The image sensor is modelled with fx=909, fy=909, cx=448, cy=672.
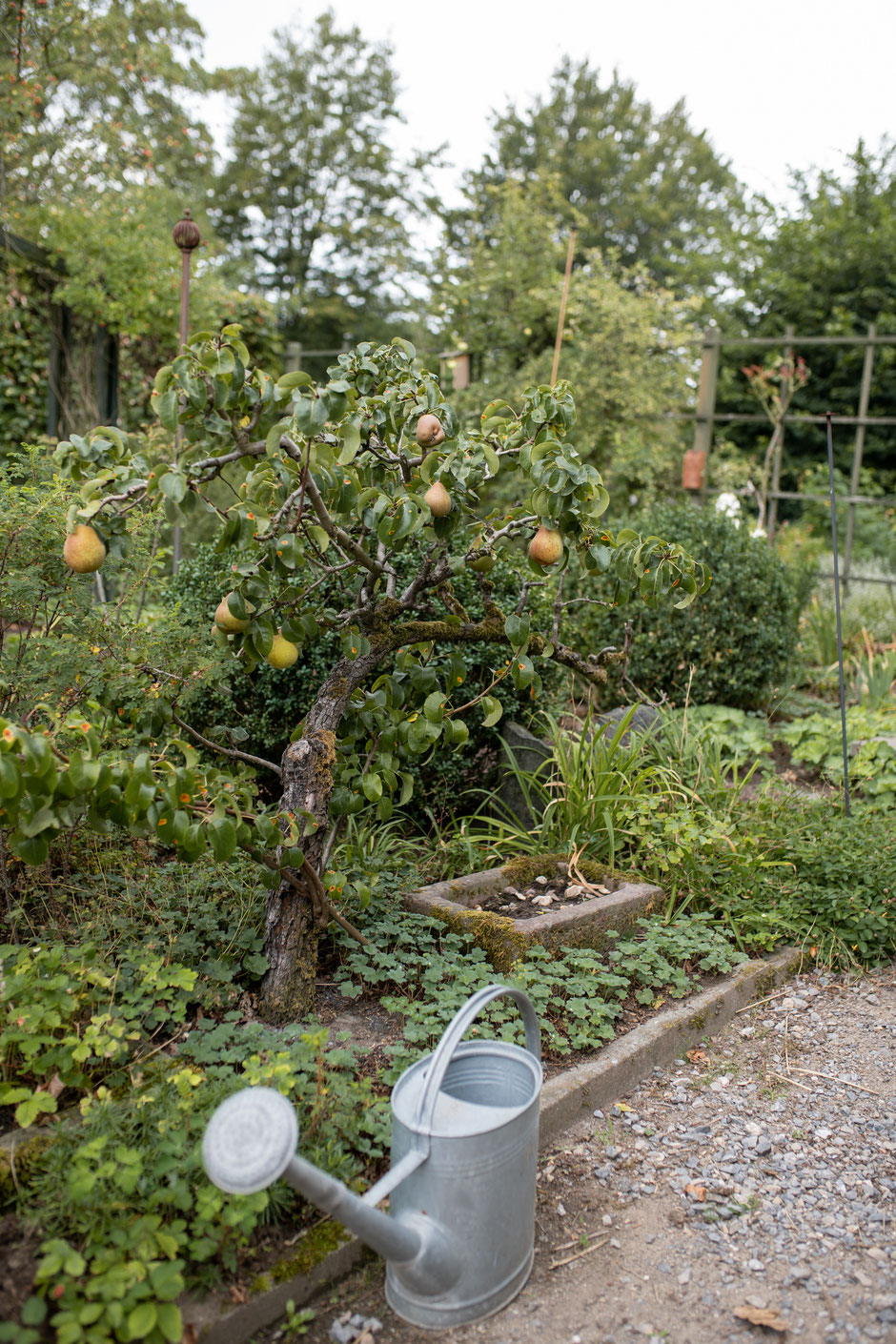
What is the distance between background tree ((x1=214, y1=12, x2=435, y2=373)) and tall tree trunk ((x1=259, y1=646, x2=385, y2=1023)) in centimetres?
1650

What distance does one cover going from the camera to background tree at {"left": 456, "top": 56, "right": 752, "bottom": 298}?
20.2m

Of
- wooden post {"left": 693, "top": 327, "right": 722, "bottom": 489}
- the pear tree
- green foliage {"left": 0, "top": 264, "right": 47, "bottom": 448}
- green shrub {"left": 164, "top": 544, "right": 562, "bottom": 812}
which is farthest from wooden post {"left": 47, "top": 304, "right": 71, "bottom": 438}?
the pear tree

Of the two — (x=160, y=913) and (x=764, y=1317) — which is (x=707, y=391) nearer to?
(x=160, y=913)

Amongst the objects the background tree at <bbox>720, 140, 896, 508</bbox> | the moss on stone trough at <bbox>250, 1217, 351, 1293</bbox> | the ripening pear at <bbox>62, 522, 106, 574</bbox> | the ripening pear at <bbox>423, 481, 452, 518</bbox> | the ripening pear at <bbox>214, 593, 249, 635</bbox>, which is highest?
the background tree at <bbox>720, 140, 896, 508</bbox>

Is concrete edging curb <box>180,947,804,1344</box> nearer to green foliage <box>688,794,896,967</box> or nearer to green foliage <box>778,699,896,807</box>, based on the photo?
green foliage <box>688,794,896,967</box>

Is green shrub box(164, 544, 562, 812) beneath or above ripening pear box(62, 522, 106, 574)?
beneath

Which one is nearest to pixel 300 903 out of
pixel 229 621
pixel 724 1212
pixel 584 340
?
pixel 229 621

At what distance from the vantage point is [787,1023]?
8.54ft

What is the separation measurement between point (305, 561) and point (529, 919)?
1242mm

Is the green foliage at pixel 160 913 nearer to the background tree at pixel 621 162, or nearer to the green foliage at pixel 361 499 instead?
the green foliage at pixel 361 499

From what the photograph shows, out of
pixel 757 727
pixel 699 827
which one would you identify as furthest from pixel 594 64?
pixel 699 827

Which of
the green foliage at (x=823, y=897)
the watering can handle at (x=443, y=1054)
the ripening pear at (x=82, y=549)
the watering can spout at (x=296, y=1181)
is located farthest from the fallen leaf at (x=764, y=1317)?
the ripening pear at (x=82, y=549)

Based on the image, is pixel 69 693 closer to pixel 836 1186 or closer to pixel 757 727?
pixel 836 1186

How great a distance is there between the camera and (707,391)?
7.72 m
